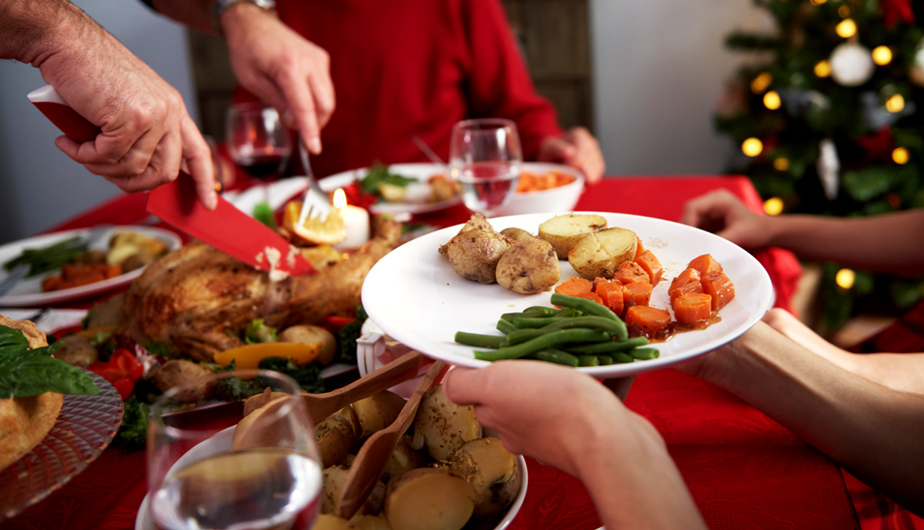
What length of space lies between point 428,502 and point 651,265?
1.52 ft

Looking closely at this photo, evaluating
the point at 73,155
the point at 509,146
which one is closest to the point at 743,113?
the point at 509,146

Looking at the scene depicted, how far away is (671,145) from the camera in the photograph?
524cm

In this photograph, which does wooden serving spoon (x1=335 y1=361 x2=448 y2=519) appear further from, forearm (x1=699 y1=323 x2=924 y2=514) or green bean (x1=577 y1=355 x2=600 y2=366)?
forearm (x1=699 y1=323 x2=924 y2=514)

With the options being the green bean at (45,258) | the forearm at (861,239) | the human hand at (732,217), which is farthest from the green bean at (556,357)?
the green bean at (45,258)

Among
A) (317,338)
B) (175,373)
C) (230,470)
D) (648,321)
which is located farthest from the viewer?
(317,338)

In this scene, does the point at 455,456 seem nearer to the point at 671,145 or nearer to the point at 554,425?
the point at 554,425

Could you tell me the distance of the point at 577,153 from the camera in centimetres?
241

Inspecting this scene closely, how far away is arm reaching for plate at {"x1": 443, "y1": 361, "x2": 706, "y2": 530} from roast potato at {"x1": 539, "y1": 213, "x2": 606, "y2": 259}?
0.32 metres

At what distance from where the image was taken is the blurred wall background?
193 inches

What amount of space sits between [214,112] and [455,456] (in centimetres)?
513

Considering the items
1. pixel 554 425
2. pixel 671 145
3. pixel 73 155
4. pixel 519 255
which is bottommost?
pixel 671 145

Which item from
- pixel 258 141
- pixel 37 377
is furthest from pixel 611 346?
pixel 258 141

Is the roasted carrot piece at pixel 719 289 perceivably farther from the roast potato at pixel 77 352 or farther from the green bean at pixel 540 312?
the roast potato at pixel 77 352

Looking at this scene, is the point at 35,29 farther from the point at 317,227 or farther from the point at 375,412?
the point at 375,412
